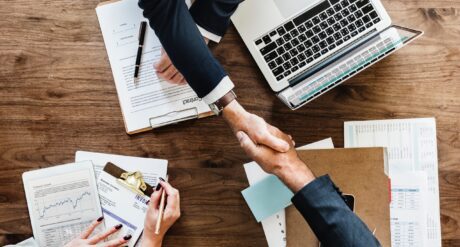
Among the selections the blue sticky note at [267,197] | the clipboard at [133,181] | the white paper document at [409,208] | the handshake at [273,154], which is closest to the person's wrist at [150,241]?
the clipboard at [133,181]

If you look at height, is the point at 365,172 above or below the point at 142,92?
below

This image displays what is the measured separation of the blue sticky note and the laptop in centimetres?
21

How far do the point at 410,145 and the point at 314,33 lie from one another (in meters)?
0.39

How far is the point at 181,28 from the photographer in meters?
1.18

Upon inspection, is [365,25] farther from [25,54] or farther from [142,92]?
[25,54]

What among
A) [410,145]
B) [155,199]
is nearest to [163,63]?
[155,199]

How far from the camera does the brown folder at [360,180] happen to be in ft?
4.31

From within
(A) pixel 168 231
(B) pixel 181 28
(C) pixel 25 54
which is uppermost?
(C) pixel 25 54

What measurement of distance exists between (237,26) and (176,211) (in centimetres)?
51

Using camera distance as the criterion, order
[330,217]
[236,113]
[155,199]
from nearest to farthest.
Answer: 1. [330,217]
2. [236,113]
3. [155,199]

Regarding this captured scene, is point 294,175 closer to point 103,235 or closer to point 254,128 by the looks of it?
point 254,128

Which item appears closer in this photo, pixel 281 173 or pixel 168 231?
pixel 281 173

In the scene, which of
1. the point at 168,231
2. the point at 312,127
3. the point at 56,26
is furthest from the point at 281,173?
the point at 56,26

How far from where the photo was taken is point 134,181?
137 centimetres
